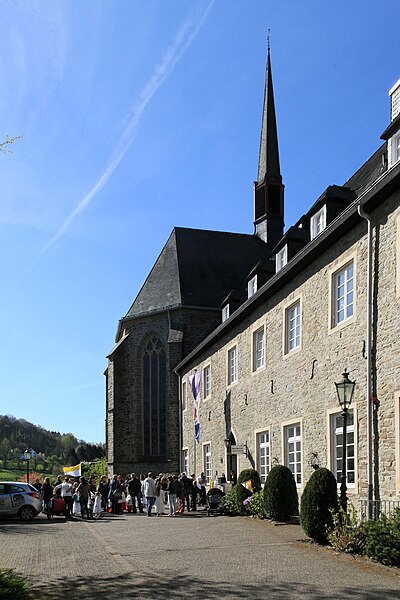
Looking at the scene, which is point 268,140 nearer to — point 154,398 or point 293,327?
point 154,398

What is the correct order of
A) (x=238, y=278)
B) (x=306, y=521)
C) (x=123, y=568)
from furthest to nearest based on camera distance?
(x=238, y=278)
(x=306, y=521)
(x=123, y=568)

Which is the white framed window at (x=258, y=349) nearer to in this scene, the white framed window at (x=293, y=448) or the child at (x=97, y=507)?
the white framed window at (x=293, y=448)

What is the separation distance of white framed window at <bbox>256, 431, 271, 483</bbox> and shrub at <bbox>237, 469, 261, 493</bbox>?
26 cm

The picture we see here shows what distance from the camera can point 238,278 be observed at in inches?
1788

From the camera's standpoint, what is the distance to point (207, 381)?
28469 mm

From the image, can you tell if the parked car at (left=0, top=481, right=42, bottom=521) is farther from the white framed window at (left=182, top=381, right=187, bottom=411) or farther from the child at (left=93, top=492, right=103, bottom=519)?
the white framed window at (left=182, top=381, right=187, bottom=411)

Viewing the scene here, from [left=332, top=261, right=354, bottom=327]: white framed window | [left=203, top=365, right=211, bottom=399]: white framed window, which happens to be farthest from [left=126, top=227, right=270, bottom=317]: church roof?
[left=332, top=261, right=354, bottom=327]: white framed window

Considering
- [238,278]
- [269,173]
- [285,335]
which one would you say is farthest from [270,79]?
[285,335]

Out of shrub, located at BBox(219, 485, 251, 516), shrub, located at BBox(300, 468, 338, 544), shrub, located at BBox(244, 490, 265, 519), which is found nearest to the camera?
shrub, located at BBox(300, 468, 338, 544)

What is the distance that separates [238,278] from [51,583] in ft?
122

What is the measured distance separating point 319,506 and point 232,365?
39.8 ft

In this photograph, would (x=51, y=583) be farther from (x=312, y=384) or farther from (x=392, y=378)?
(x=312, y=384)

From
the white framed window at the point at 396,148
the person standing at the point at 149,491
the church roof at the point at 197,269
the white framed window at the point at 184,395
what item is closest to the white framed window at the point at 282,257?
the white framed window at the point at 396,148

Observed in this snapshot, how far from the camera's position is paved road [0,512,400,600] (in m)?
8.06
